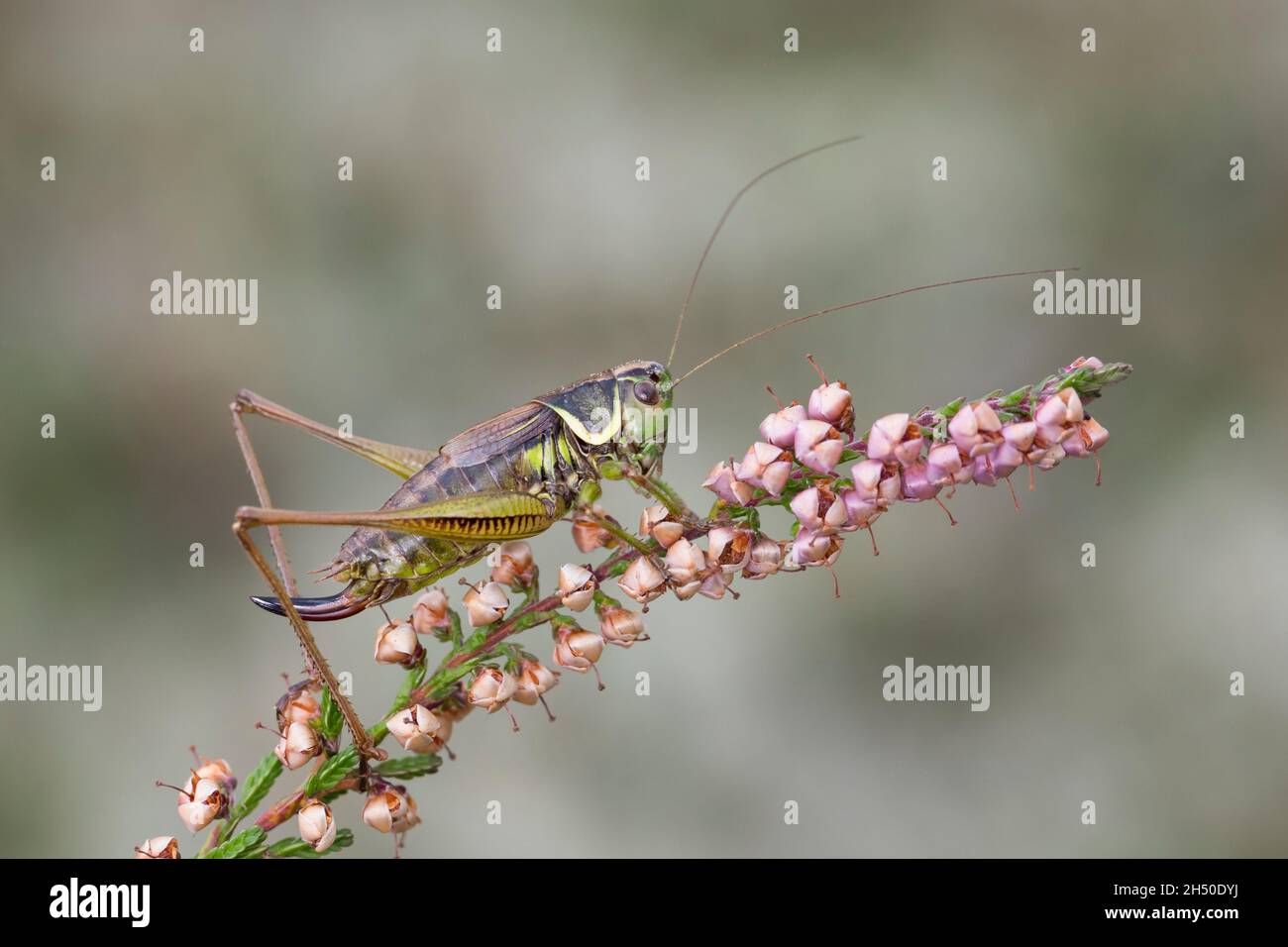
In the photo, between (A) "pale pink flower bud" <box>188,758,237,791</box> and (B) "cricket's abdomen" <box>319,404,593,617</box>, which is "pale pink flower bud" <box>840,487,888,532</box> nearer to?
(B) "cricket's abdomen" <box>319,404,593,617</box>

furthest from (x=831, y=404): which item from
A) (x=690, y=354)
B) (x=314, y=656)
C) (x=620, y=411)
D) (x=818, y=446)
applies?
(x=690, y=354)

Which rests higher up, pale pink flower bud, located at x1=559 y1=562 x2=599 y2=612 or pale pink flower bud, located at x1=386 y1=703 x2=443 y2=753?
pale pink flower bud, located at x1=559 y1=562 x2=599 y2=612

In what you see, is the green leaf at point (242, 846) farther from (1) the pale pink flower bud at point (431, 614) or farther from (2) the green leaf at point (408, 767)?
(1) the pale pink flower bud at point (431, 614)

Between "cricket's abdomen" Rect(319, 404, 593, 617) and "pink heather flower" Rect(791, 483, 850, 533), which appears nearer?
"pink heather flower" Rect(791, 483, 850, 533)

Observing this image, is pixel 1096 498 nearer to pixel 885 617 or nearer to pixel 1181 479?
pixel 1181 479

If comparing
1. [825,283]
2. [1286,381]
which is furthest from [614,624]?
[1286,381]

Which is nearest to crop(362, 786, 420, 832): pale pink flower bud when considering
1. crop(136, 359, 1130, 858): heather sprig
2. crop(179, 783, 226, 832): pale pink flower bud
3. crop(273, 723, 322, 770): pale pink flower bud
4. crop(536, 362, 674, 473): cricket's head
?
crop(136, 359, 1130, 858): heather sprig

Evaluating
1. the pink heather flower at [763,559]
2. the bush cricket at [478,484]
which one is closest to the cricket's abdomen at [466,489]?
the bush cricket at [478,484]
